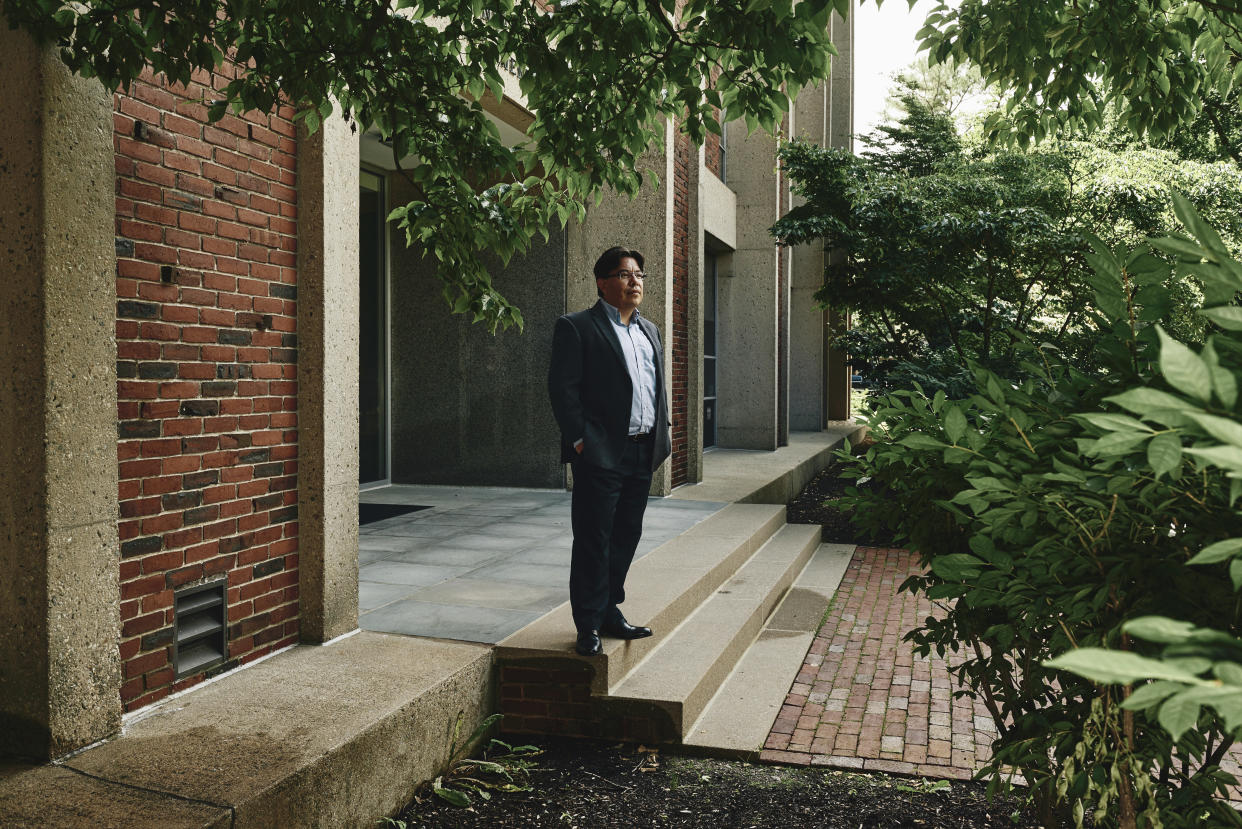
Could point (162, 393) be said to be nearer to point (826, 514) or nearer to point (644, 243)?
point (644, 243)

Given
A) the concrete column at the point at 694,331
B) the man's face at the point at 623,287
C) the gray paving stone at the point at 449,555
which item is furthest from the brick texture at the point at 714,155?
the man's face at the point at 623,287

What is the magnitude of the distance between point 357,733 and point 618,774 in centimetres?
131

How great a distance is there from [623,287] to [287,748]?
2641mm

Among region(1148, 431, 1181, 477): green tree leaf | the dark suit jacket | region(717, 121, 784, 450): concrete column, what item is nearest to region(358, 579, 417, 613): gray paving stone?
the dark suit jacket

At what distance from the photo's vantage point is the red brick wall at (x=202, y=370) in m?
3.71

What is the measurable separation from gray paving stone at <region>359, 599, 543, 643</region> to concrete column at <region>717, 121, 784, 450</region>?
1164cm

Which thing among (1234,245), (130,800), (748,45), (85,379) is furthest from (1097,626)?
(1234,245)

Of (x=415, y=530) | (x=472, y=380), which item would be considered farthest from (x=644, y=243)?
(x=415, y=530)

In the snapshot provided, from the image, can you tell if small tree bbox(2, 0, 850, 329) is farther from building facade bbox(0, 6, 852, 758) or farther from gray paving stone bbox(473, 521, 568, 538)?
gray paving stone bbox(473, 521, 568, 538)

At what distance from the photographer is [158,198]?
382 cm

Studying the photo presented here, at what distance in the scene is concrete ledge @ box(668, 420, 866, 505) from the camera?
10.7 metres

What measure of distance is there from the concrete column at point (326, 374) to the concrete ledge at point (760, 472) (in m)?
4.92

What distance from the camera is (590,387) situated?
467cm

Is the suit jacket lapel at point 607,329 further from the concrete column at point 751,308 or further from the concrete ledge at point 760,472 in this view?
the concrete column at point 751,308
